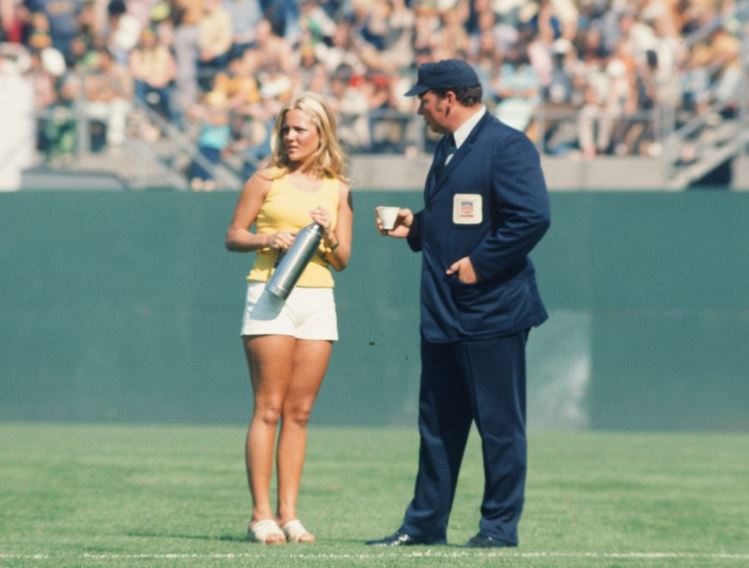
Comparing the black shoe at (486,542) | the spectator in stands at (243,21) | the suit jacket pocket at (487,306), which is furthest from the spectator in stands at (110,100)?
the black shoe at (486,542)

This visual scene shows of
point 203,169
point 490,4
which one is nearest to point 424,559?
point 203,169

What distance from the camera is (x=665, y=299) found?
1456 cm

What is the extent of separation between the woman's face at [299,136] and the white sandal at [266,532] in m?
1.50

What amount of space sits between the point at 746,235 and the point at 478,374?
8322 millimetres

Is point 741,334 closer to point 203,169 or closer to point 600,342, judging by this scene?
point 600,342

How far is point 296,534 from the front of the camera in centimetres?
707

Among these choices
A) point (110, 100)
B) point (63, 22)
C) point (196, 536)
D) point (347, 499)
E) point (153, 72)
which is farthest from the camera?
point (63, 22)

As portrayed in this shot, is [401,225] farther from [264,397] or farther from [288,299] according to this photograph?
[264,397]

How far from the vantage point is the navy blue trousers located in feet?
22.1

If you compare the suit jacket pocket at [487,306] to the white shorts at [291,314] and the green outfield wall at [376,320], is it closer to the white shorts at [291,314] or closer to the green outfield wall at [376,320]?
the white shorts at [291,314]

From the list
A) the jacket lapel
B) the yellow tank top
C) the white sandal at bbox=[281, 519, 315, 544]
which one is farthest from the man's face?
the white sandal at bbox=[281, 519, 315, 544]

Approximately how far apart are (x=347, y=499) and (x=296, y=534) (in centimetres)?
222

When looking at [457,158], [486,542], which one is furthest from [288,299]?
[486,542]

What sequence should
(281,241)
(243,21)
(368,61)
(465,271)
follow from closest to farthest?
(465,271) → (281,241) → (368,61) → (243,21)
